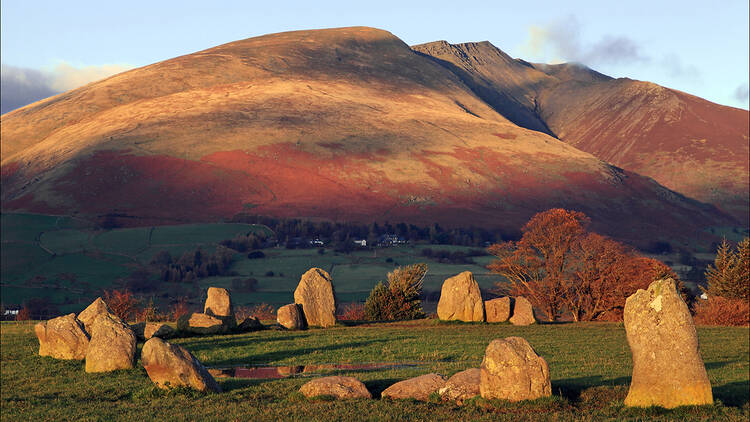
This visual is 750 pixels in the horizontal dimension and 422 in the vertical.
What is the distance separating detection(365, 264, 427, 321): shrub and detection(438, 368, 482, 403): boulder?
92.1ft

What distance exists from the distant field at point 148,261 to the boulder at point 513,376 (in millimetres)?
66411

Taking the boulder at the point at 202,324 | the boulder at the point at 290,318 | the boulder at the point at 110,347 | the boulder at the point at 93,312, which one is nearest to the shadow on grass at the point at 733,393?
the boulder at the point at 110,347

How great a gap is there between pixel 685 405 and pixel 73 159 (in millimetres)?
153480

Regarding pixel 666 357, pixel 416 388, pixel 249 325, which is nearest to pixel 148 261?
pixel 249 325

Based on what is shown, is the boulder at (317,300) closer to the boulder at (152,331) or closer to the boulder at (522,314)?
the boulder at (152,331)

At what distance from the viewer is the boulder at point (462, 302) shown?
45.6m

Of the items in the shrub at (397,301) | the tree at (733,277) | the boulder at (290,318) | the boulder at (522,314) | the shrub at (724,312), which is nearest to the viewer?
the boulder at (290,318)

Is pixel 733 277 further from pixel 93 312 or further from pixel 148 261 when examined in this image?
pixel 148 261

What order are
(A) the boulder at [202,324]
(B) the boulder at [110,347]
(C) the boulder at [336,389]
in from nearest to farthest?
(C) the boulder at [336,389]
(B) the boulder at [110,347]
(A) the boulder at [202,324]

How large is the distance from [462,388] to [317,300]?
23841mm

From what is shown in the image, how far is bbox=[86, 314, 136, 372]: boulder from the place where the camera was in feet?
83.8

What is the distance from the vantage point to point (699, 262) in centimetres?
12338

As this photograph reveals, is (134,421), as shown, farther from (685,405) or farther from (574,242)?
(574,242)

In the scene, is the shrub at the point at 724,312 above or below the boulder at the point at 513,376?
below
